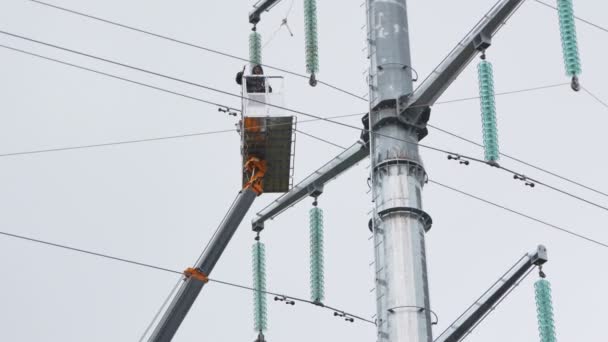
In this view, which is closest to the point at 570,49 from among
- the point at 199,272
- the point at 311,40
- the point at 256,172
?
the point at 311,40

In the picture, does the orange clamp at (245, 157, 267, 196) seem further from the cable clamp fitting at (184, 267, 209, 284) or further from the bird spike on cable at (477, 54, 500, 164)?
the bird spike on cable at (477, 54, 500, 164)

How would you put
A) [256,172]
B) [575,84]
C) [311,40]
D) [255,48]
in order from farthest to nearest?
[255,48] → [256,172] → [311,40] → [575,84]

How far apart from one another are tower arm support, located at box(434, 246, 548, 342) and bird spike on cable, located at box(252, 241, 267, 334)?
820 centimetres

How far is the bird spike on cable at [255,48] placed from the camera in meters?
53.0

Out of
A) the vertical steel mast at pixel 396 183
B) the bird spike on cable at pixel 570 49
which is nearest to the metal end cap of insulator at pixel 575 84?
the bird spike on cable at pixel 570 49

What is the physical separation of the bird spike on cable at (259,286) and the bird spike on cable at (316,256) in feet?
6.71

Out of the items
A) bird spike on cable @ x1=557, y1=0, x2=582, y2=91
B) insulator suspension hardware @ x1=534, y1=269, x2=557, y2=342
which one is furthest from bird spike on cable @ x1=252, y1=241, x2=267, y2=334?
bird spike on cable @ x1=557, y1=0, x2=582, y2=91

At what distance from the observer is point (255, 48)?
5316 centimetres

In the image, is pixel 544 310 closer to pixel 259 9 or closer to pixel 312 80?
pixel 312 80

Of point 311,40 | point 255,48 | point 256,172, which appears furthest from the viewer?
point 255,48

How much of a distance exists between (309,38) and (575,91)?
9.49 meters

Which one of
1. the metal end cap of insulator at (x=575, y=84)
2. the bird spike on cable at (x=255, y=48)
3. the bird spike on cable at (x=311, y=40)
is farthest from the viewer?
the bird spike on cable at (x=255, y=48)

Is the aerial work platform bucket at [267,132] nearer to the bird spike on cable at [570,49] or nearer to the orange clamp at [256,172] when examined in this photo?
the orange clamp at [256,172]

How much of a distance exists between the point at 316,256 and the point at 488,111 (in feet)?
30.8
